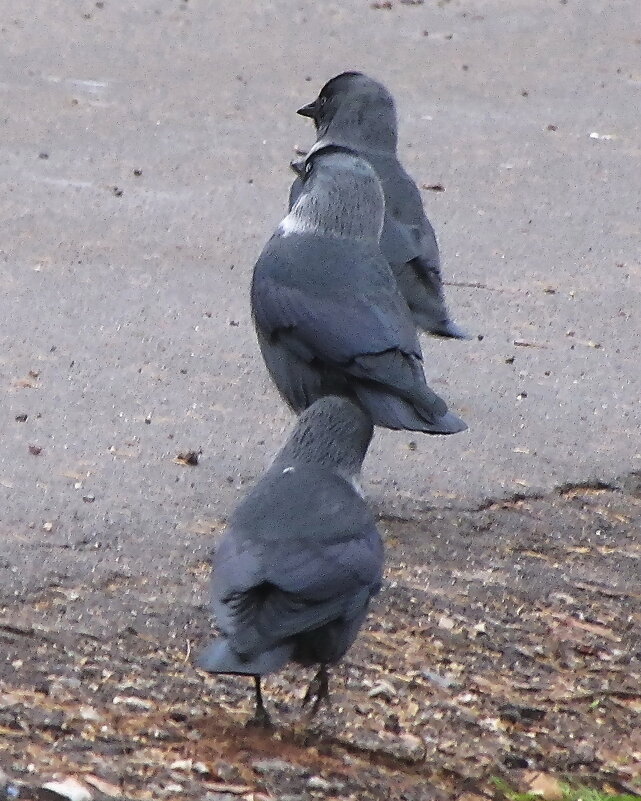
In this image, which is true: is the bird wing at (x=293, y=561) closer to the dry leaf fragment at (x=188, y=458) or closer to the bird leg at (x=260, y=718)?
the bird leg at (x=260, y=718)

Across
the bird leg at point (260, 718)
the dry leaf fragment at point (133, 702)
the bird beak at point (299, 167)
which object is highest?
the bird beak at point (299, 167)

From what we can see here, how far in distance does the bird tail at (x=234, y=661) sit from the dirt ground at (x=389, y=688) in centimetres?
29

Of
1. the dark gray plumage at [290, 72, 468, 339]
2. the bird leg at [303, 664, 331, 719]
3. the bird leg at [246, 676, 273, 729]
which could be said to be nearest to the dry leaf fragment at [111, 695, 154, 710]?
the bird leg at [246, 676, 273, 729]

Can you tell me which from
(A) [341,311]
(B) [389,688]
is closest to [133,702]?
(B) [389,688]

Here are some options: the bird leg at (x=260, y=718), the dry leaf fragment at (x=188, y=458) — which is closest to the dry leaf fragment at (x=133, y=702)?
the bird leg at (x=260, y=718)

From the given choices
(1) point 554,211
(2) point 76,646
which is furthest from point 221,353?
(1) point 554,211

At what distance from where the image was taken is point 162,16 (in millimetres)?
13633

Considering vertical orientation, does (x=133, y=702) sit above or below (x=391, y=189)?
below

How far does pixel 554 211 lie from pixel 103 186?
2.72 m

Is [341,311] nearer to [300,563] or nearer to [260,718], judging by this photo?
[300,563]

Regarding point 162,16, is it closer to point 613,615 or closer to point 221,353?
point 221,353

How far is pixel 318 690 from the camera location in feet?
13.6

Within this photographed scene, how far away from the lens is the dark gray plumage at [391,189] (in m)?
5.62

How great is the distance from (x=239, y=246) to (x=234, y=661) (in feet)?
16.9
